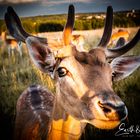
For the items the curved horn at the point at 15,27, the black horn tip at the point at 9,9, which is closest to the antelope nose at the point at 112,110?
the curved horn at the point at 15,27

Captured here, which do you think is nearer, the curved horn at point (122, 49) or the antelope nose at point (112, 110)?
the antelope nose at point (112, 110)

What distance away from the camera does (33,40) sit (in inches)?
158

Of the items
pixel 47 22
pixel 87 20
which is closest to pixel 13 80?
pixel 47 22

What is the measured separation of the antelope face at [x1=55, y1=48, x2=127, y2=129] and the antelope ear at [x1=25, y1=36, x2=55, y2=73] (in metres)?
0.12

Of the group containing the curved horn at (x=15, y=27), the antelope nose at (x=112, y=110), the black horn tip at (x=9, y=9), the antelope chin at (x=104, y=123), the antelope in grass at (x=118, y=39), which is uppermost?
the black horn tip at (x=9, y=9)

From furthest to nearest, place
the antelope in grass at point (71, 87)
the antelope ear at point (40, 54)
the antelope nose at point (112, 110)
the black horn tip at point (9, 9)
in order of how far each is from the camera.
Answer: the black horn tip at point (9, 9) < the antelope ear at point (40, 54) < the antelope in grass at point (71, 87) < the antelope nose at point (112, 110)

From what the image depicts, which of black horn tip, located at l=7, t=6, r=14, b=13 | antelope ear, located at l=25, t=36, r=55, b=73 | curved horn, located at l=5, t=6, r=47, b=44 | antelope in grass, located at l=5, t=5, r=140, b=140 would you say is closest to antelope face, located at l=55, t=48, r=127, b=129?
antelope in grass, located at l=5, t=5, r=140, b=140

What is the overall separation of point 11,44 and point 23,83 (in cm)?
38

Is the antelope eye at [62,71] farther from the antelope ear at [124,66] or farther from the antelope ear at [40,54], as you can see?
the antelope ear at [124,66]

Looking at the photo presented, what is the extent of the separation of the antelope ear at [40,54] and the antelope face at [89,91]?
0.12m

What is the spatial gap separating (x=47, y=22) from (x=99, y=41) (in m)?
0.52

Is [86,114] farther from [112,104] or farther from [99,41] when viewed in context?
[99,41]

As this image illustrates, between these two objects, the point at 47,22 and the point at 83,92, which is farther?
the point at 47,22

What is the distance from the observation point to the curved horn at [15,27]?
13.4ft
